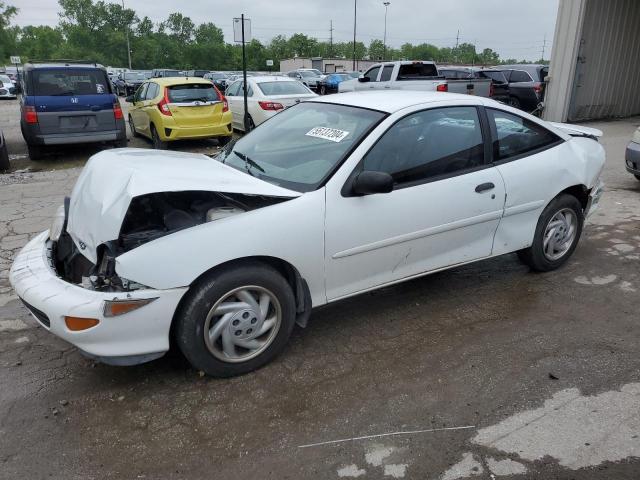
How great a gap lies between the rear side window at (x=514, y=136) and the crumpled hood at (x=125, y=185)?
5.87 feet

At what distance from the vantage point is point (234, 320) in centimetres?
291

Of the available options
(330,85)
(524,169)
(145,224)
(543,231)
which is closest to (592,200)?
(543,231)

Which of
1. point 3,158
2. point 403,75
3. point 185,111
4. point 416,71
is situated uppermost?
point 416,71

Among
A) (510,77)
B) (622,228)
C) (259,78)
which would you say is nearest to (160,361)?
(622,228)

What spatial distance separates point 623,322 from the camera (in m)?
3.69

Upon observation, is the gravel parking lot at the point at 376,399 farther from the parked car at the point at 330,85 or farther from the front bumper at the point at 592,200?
the parked car at the point at 330,85

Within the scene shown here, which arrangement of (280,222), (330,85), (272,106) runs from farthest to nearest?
1. (330,85)
2. (272,106)
3. (280,222)

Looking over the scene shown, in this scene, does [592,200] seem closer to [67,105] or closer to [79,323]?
[79,323]

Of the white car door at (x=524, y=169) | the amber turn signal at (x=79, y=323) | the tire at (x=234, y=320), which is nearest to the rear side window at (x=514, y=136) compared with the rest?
the white car door at (x=524, y=169)

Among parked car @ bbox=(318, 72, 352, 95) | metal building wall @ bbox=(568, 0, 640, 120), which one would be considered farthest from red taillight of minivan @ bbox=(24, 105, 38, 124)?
parked car @ bbox=(318, 72, 352, 95)

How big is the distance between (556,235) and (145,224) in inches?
133

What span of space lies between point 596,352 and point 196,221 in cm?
268

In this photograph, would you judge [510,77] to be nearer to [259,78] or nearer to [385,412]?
[259,78]

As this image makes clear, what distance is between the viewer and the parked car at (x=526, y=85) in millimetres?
15672
